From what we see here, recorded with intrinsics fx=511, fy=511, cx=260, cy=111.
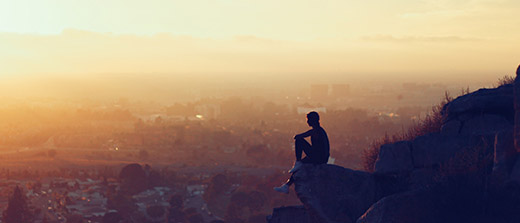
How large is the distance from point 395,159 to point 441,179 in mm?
2361

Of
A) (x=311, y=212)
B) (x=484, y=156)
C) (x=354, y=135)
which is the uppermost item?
(x=484, y=156)

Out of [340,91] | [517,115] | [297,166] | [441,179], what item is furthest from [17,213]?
[340,91]

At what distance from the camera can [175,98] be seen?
629 ft

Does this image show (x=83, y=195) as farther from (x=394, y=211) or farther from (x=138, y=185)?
(x=394, y=211)

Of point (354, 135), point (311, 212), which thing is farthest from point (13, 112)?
point (311, 212)

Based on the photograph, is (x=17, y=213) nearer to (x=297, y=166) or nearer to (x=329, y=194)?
(x=297, y=166)

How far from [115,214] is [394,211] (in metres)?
32.7

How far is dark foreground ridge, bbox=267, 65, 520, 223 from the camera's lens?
7.89m

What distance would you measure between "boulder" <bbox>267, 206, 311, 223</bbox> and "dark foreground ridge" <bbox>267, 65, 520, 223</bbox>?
0.02 meters

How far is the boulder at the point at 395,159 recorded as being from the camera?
1098 cm

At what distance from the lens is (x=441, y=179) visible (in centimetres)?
883

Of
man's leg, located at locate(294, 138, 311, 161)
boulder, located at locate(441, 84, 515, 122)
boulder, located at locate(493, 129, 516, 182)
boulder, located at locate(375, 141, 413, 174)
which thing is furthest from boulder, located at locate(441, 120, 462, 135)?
man's leg, located at locate(294, 138, 311, 161)

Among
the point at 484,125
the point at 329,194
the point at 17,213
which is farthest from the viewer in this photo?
the point at 17,213

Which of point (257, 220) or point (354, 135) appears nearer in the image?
point (257, 220)
